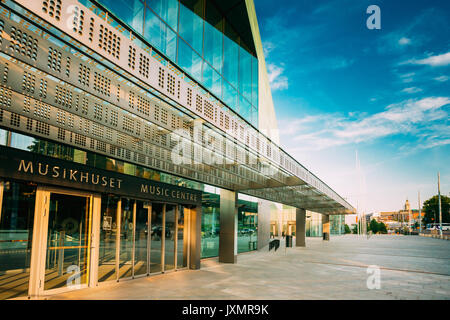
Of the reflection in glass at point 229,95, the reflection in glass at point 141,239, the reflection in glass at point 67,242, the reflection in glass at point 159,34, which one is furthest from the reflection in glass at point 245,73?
the reflection in glass at point 67,242

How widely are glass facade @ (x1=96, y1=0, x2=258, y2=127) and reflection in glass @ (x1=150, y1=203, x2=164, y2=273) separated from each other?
15.7ft

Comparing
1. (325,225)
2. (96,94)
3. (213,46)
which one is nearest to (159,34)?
(213,46)

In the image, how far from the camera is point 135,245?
10250 mm

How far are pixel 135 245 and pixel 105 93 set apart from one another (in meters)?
6.51

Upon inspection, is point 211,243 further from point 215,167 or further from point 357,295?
point 357,295

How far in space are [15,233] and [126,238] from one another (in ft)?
10.4

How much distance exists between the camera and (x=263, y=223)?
82.5ft

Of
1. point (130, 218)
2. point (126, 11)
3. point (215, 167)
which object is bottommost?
point (130, 218)

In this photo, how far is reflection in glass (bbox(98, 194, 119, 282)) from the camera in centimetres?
920

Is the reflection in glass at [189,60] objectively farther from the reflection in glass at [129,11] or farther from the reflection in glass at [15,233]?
the reflection in glass at [15,233]
